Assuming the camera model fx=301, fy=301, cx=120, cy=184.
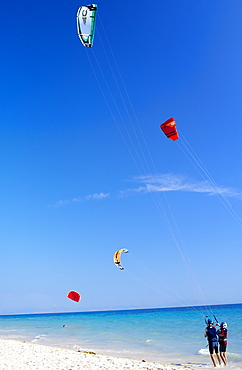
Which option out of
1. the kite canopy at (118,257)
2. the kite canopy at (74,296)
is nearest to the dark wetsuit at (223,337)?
the kite canopy at (118,257)

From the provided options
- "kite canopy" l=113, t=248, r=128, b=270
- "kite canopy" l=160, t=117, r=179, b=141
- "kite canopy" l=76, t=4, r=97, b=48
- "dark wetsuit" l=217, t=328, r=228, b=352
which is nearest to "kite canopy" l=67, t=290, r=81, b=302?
"kite canopy" l=113, t=248, r=128, b=270

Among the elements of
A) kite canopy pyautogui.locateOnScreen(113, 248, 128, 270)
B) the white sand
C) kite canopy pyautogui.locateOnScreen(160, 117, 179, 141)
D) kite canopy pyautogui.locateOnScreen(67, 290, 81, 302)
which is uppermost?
kite canopy pyautogui.locateOnScreen(160, 117, 179, 141)

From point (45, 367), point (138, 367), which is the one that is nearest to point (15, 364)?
point (45, 367)

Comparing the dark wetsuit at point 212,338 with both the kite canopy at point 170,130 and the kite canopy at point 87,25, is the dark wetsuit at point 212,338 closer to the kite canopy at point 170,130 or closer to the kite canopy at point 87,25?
the kite canopy at point 170,130

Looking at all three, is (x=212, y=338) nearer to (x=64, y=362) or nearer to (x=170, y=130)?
(x=64, y=362)

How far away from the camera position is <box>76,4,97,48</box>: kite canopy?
852cm

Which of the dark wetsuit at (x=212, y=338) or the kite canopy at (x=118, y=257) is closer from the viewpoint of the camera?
the dark wetsuit at (x=212, y=338)

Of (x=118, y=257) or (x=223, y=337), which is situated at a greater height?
(x=118, y=257)

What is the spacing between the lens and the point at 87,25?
8602 mm

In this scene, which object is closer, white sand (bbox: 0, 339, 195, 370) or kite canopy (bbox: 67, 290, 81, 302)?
white sand (bbox: 0, 339, 195, 370)

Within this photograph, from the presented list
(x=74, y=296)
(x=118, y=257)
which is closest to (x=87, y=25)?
(x=118, y=257)

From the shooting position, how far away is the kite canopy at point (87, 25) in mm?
8523

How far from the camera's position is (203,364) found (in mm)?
9836

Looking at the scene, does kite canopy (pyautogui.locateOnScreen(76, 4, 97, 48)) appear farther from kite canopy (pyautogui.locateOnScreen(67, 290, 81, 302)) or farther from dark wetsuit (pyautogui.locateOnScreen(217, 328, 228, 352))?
kite canopy (pyautogui.locateOnScreen(67, 290, 81, 302))
